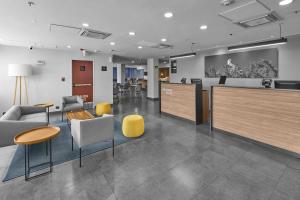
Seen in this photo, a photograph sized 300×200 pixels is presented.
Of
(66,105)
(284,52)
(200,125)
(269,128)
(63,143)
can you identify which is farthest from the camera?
(66,105)

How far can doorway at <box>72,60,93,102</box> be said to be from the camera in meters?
7.74

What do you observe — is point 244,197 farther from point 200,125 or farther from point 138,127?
point 200,125

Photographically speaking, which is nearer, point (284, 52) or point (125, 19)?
point (125, 19)

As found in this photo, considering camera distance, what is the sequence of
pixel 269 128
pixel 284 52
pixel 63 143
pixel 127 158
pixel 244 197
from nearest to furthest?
pixel 244 197 → pixel 127 158 → pixel 269 128 → pixel 63 143 → pixel 284 52

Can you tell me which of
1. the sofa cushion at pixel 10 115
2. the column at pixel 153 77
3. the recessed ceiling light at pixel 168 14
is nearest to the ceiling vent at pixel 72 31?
the recessed ceiling light at pixel 168 14

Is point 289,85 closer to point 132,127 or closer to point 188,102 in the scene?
point 188,102

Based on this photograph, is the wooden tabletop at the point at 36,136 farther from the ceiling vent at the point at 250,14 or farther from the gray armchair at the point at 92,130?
the ceiling vent at the point at 250,14

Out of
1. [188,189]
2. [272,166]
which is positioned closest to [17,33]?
[188,189]

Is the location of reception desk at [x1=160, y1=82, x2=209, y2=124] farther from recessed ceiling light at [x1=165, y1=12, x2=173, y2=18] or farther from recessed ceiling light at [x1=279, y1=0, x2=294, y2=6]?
recessed ceiling light at [x1=279, y1=0, x2=294, y2=6]

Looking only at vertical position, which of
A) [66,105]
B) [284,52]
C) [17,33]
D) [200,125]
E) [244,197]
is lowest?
[244,197]

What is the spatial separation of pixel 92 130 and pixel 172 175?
162 centimetres

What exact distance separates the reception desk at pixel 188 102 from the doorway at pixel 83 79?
13.8 feet

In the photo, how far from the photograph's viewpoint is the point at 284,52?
18.1 ft

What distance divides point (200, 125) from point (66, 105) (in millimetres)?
4910
